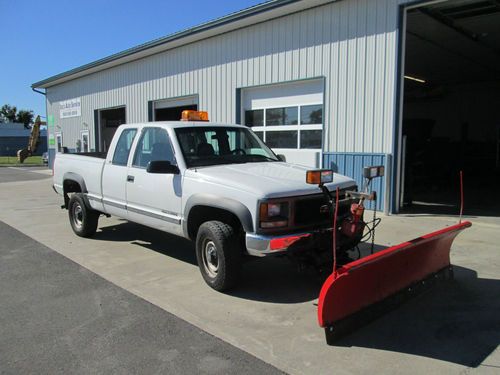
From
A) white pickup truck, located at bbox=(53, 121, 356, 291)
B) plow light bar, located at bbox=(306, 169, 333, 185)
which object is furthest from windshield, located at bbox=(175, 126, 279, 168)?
plow light bar, located at bbox=(306, 169, 333, 185)

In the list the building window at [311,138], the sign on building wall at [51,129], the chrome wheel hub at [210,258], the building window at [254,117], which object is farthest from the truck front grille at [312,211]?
the sign on building wall at [51,129]

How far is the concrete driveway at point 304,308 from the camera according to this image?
3.45 metres

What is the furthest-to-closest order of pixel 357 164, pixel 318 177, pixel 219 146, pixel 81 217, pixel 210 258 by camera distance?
pixel 357 164
pixel 81 217
pixel 219 146
pixel 210 258
pixel 318 177

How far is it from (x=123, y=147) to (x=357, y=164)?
553cm

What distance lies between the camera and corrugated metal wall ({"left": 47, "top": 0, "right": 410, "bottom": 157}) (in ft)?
30.9

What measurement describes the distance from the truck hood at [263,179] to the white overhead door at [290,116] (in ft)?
18.7

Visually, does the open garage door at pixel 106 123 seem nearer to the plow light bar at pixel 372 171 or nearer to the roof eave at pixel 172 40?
the roof eave at pixel 172 40

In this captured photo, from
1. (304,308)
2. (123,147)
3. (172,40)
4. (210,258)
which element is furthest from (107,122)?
(304,308)

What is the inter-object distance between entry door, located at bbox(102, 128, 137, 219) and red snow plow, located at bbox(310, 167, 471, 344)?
3079mm

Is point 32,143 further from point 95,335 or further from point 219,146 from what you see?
point 95,335

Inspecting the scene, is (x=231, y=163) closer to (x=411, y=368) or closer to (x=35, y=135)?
(x=411, y=368)

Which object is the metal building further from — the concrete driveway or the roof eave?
the concrete driveway

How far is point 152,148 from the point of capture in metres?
5.92

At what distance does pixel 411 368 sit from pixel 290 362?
900mm
